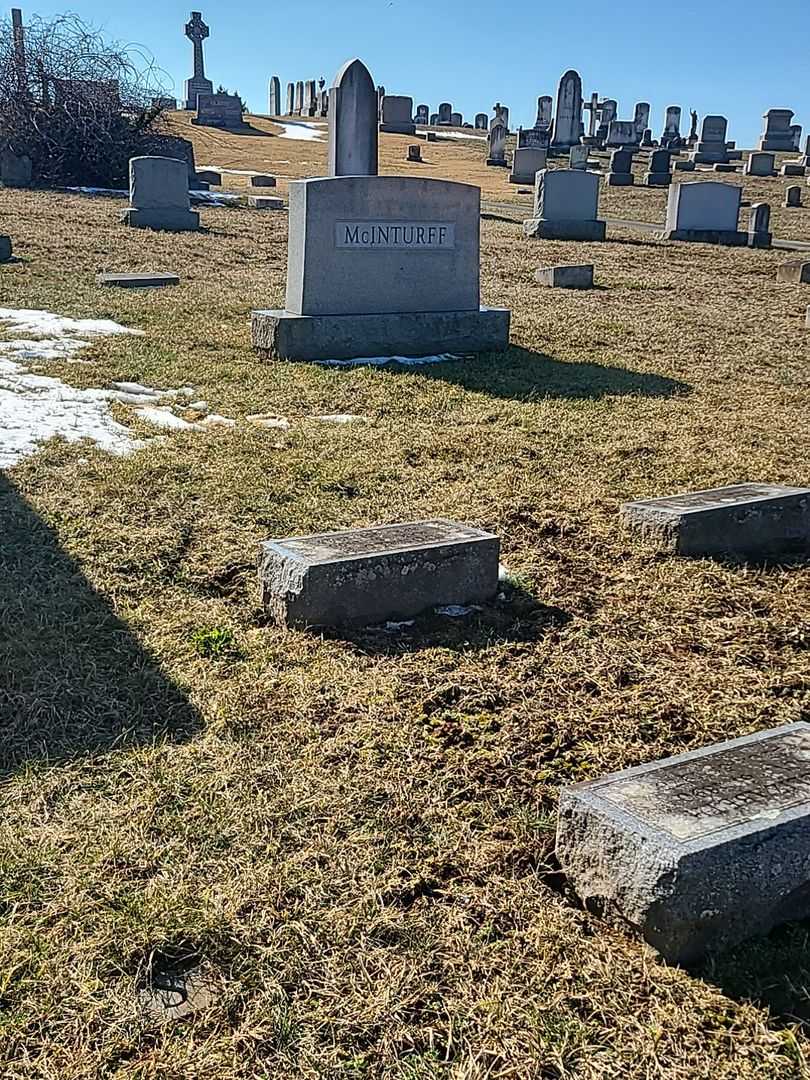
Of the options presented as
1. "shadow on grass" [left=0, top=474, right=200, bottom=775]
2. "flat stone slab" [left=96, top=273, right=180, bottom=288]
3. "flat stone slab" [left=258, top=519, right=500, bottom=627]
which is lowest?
"shadow on grass" [left=0, top=474, right=200, bottom=775]

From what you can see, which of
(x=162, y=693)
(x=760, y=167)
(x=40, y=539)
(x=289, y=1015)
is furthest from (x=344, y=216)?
(x=760, y=167)

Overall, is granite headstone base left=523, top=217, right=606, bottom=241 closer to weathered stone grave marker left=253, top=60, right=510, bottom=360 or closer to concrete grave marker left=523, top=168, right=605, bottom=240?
concrete grave marker left=523, top=168, right=605, bottom=240

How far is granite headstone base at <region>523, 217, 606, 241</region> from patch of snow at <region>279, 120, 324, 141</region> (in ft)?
81.1

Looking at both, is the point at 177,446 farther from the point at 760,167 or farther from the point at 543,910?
the point at 760,167

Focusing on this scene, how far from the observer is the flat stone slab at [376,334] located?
7.86 meters

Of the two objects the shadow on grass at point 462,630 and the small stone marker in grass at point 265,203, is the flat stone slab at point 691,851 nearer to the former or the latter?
the shadow on grass at point 462,630

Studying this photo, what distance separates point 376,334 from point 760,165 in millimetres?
29591

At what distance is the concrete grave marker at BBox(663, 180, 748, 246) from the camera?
61.5 feet

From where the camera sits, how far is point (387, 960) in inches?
77.4

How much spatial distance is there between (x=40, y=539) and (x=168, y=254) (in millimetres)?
10205

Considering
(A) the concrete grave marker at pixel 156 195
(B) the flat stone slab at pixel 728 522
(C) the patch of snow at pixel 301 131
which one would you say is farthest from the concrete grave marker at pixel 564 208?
(C) the patch of snow at pixel 301 131

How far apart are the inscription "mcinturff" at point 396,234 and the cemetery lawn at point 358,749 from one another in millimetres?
2422

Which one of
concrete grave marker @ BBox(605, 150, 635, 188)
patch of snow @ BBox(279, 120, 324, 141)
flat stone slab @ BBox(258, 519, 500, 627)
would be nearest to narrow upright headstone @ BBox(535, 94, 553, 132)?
patch of snow @ BBox(279, 120, 324, 141)

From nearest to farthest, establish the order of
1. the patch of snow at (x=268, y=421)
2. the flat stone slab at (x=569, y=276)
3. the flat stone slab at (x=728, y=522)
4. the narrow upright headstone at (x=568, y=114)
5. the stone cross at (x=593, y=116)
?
the flat stone slab at (x=728, y=522) < the patch of snow at (x=268, y=421) < the flat stone slab at (x=569, y=276) < the narrow upright headstone at (x=568, y=114) < the stone cross at (x=593, y=116)
